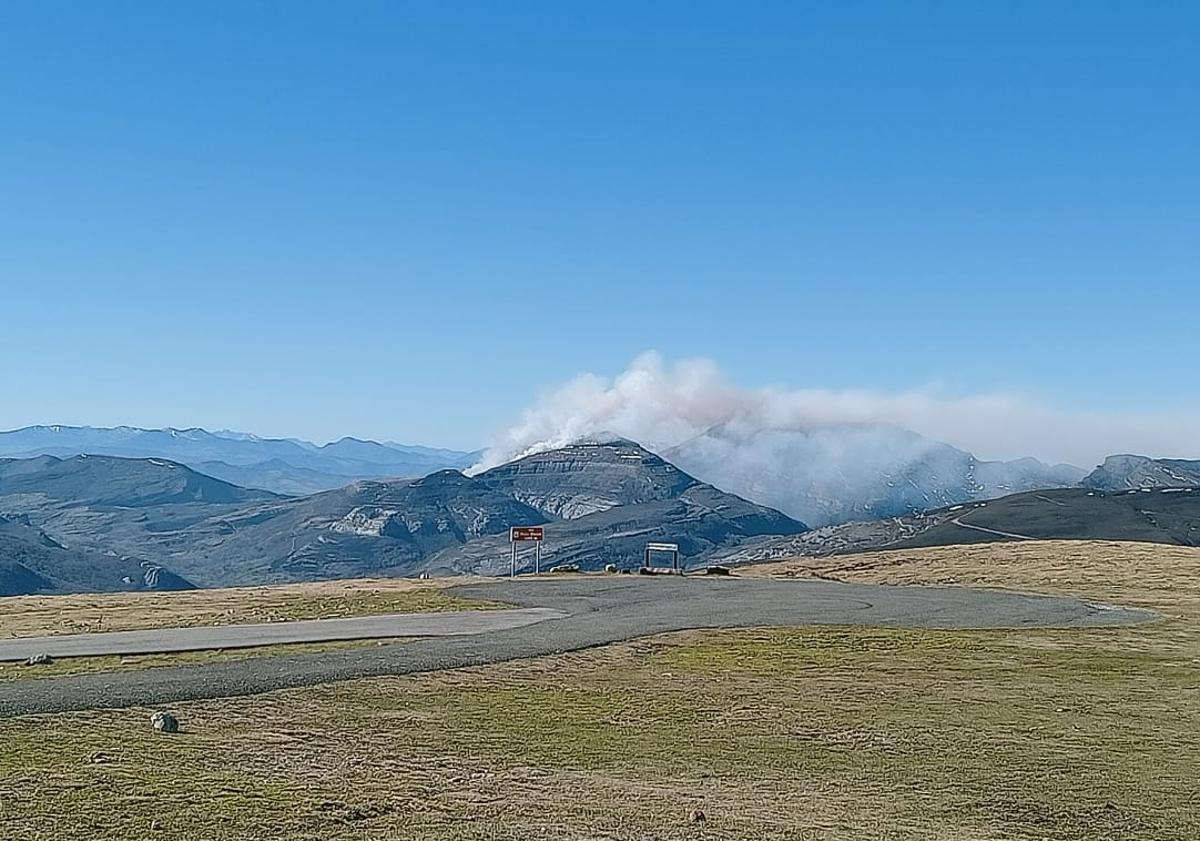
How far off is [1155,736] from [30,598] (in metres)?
35.4

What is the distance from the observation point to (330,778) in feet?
39.9

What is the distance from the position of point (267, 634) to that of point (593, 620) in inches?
343

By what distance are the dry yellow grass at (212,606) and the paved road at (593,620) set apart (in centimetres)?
267

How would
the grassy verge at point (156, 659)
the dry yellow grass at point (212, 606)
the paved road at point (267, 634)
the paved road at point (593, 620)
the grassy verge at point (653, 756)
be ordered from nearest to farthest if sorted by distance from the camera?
the grassy verge at point (653, 756) → the paved road at point (593, 620) → the grassy verge at point (156, 659) → the paved road at point (267, 634) → the dry yellow grass at point (212, 606)

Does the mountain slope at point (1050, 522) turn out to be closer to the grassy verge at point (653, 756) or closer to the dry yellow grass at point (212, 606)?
the dry yellow grass at point (212, 606)

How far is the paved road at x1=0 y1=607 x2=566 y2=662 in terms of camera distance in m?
22.9

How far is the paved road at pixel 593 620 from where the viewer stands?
17.8 m

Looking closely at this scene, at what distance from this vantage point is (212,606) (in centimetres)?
3378

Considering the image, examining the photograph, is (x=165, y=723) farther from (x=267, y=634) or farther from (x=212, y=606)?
(x=212, y=606)

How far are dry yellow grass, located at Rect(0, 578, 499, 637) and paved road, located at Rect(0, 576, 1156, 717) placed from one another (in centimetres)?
267

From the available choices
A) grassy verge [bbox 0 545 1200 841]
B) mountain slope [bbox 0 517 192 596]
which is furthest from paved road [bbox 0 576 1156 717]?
mountain slope [bbox 0 517 192 596]

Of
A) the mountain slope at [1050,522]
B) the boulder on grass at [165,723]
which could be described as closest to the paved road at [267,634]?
the boulder on grass at [165,723]

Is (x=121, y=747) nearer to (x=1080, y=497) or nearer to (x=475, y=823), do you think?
(x=475, y=823)

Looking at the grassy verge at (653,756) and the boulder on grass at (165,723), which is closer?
the grassy verge at (653,756)
